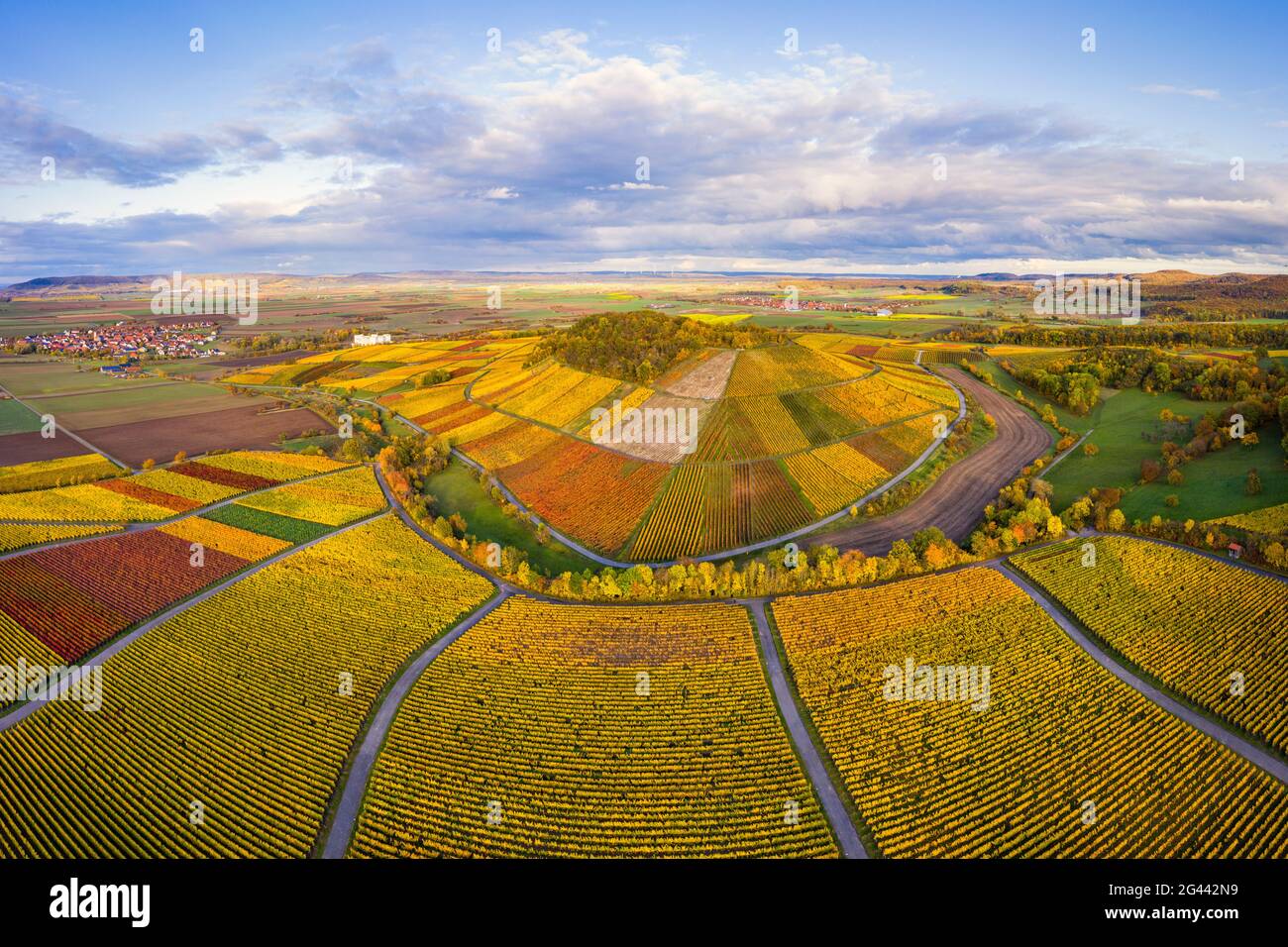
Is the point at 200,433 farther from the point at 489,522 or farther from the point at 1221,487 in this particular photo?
the point at 1221,487

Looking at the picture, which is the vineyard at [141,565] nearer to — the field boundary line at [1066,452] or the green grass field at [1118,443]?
the green grass field at [1118,443]

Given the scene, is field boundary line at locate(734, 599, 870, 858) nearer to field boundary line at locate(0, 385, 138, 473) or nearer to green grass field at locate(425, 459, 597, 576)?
green grass field at locate(425, 459, 597, 576)

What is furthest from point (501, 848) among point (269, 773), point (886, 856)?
point (886, 856)

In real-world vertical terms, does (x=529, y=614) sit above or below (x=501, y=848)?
above

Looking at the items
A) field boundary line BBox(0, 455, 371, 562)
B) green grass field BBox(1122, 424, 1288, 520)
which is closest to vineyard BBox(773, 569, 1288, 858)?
green grass field BBox(1122, 424, 1288, 520)

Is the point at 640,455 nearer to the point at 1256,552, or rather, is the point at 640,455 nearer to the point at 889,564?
the point at 889,564

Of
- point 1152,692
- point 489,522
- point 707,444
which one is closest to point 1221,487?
point 1152,692

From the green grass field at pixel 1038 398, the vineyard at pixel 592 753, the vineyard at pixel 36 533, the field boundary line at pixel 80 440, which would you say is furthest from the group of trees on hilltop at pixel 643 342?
the vineyard at pixel 36 533
